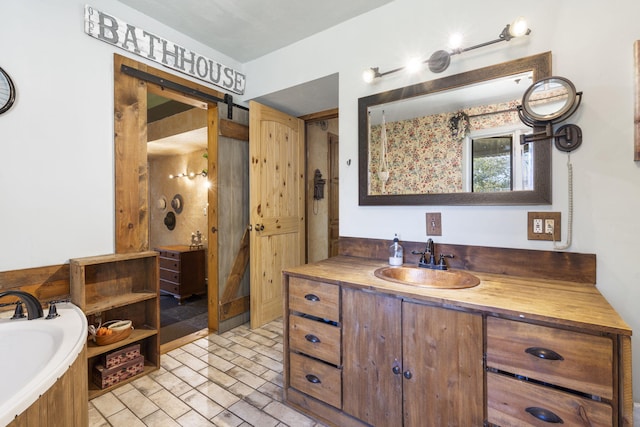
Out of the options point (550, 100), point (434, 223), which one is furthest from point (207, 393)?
point (550, 100)

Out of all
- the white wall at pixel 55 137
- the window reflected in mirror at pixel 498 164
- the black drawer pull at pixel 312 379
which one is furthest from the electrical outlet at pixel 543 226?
the white wall at pixel 55 137

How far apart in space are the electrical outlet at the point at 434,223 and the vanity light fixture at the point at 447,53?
905 millimetres

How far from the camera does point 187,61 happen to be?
2465 millimetres

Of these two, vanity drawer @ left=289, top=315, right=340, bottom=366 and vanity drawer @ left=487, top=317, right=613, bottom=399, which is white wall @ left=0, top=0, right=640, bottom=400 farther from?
vanity drawer @ left=289, top=315, right=340, bottom=366

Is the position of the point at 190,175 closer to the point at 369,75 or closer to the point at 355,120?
the point at 355,120

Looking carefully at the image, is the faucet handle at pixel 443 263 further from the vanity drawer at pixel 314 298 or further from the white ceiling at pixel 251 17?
the white ceiling at pixel 251 17

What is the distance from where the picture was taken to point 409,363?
1289 mm

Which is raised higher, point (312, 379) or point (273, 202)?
point (273, 202)

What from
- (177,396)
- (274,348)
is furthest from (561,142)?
(177,396)

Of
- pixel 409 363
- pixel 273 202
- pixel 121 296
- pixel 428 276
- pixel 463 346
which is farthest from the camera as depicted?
pixel 273 202

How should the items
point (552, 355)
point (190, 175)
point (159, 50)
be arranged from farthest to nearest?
1. point (190, 175)
2. point (159, 50)
3. point (552, 355)

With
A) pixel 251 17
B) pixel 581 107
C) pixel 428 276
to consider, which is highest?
pixel 251 17

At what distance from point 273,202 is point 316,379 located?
1.74 metres

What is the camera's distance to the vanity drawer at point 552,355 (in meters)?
0.92
